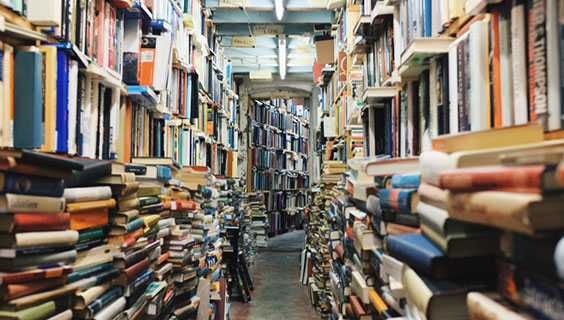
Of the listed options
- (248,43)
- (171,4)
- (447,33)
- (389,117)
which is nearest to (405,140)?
(389,117)

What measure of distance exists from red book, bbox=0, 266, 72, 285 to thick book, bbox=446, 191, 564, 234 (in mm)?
892

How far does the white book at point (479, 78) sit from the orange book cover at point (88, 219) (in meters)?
1.06

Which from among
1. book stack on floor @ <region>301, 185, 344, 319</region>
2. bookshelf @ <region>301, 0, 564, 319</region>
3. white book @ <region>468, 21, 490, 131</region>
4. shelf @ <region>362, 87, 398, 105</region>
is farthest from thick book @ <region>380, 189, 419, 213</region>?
book stack on floor @ <region>301, 185, 344, 319</region>

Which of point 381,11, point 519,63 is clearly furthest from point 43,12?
point 519,63

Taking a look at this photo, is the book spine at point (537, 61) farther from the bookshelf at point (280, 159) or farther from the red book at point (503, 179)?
the bookshelf at point (280, 159)

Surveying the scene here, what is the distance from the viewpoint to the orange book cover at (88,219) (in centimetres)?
131

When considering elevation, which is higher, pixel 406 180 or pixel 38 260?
pixel 406 180

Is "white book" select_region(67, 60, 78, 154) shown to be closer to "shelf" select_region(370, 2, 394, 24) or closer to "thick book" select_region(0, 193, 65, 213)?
"thick book" select_region(0, 193, 65, 213)

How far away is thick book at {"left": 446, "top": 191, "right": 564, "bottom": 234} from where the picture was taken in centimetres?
55

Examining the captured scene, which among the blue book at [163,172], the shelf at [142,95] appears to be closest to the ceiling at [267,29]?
the shelf at [142,95]

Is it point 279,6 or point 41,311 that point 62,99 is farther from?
point 279,6

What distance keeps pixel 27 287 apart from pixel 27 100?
0.75m

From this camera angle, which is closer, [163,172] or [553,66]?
[553,66]

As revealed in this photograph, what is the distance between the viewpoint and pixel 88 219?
1390 mm
